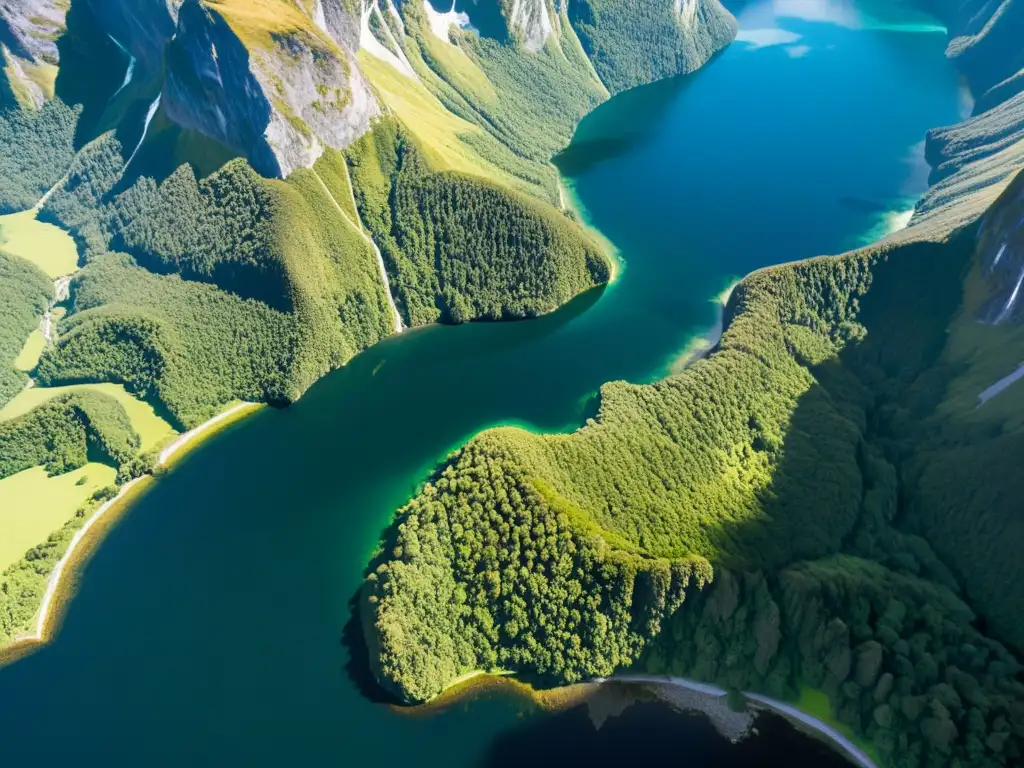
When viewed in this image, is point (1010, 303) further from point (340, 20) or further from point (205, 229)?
point (340, 20)

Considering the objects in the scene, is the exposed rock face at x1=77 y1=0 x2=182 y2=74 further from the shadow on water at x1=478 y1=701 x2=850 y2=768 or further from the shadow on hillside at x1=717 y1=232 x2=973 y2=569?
the shadow on water at x1=478 y1=701 x2=850 y2=768

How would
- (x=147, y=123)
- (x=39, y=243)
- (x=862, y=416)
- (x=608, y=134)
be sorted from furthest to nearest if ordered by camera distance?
1. (x=608, y=134)
2. (x=147, y=123)
3. (x=39, y=243)
4. (x=862, y=416)

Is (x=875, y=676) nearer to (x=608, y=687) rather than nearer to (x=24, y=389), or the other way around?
(x=608, y=687)

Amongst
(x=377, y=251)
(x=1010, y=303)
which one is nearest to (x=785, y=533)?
(x=1010, y=303)

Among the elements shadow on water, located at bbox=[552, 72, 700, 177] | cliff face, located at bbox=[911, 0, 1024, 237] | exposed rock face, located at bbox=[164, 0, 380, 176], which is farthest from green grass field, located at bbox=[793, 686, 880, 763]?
shadow on water, located at bbox=[552, 72, 700, 177]

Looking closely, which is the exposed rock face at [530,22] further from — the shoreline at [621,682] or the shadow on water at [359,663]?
the shoreline at [621,682]

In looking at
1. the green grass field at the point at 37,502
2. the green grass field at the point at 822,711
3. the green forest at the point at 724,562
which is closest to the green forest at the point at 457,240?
the green forest at the point at 724,562
